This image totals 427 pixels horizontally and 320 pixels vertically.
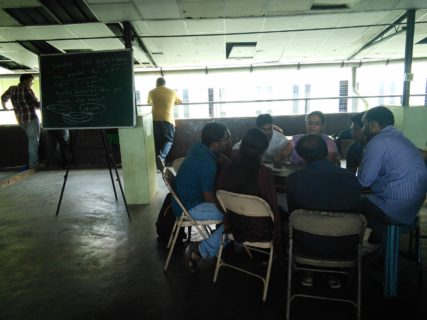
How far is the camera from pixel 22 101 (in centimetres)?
584

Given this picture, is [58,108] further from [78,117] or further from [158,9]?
[158,9]

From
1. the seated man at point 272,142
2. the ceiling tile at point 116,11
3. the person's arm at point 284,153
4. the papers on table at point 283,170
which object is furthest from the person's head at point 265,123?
the ceiling tile at point 116,11

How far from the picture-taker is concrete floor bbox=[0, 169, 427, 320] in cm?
206

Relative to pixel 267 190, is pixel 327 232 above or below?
below

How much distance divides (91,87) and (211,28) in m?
2.95

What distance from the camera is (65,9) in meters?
5.03

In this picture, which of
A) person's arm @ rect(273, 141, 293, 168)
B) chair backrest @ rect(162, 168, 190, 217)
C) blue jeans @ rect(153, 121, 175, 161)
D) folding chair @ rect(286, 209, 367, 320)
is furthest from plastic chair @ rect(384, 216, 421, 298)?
blue jeans @ rect(153, 121, 175, 161)

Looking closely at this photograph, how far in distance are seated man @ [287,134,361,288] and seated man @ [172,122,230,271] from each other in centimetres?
65

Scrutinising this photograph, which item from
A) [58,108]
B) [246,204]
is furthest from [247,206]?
[58,108]

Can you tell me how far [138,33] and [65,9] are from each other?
4.64 feet

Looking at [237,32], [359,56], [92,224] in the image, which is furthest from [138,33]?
[359,56]

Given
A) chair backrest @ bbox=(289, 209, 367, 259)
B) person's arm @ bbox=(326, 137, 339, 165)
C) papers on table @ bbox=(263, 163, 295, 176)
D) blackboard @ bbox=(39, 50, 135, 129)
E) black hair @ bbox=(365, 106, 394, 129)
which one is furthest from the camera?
blackboard @ bbox=(39, 50, 135, 129)

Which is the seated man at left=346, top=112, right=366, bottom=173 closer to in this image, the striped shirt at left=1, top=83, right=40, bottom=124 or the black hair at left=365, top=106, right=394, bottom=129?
the black hair at left=365, top=106, right=394, bottom=129

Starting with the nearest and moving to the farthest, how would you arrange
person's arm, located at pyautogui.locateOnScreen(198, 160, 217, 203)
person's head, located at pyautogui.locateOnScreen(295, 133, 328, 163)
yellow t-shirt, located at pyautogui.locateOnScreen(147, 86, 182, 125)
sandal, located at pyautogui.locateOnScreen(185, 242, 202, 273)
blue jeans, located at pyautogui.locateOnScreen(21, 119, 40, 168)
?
person's head, located at pyautogui.locateOnScreen(295, 133, 328, 163), person's arm, located at pyautogui.locateOnScreen(198, 160, 217, 203), sandal, located at pyautogui.locateOnScreen(185, 242, 202, 273), yellow t-shirt, located at pyautogui.locateOnScreen(147, 86, 182, 125), blue jeans, located at pyautogui.locateOnScreen(21, 119, 40, 168)
